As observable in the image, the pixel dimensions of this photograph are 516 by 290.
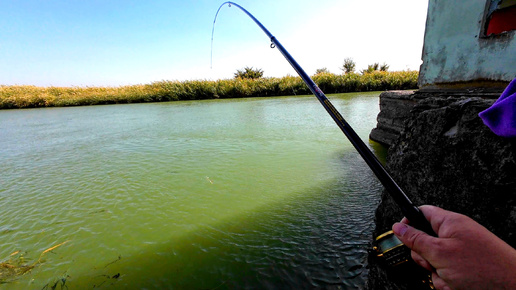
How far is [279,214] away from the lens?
2.15 meters

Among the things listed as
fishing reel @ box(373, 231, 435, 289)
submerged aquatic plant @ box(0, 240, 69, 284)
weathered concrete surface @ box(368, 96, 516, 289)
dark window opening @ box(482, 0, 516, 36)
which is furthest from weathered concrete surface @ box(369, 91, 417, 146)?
submerged aquatic plant @ box(0, 240, 69, 284)

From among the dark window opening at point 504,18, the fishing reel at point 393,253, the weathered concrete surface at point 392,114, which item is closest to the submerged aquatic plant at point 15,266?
the fishing reel at point 393,253

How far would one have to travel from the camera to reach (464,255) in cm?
49

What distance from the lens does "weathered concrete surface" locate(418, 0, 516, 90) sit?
2354mm

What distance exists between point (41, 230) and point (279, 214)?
2.03 meters

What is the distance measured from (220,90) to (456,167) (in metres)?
16.2

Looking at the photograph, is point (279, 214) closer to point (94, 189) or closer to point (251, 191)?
point (251, 191)

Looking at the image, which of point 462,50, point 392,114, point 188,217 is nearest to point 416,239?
point 188,217

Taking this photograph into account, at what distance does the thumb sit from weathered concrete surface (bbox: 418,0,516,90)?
2.73 metres

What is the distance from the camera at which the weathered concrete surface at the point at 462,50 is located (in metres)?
2.35

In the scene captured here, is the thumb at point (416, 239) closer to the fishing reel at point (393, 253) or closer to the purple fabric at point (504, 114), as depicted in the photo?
the fishing reel at point (393, 253)

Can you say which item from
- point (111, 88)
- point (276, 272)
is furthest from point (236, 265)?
point (111, 88)

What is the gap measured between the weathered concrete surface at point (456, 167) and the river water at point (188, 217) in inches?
22.8

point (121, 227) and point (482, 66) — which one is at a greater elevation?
point (482, 66)
